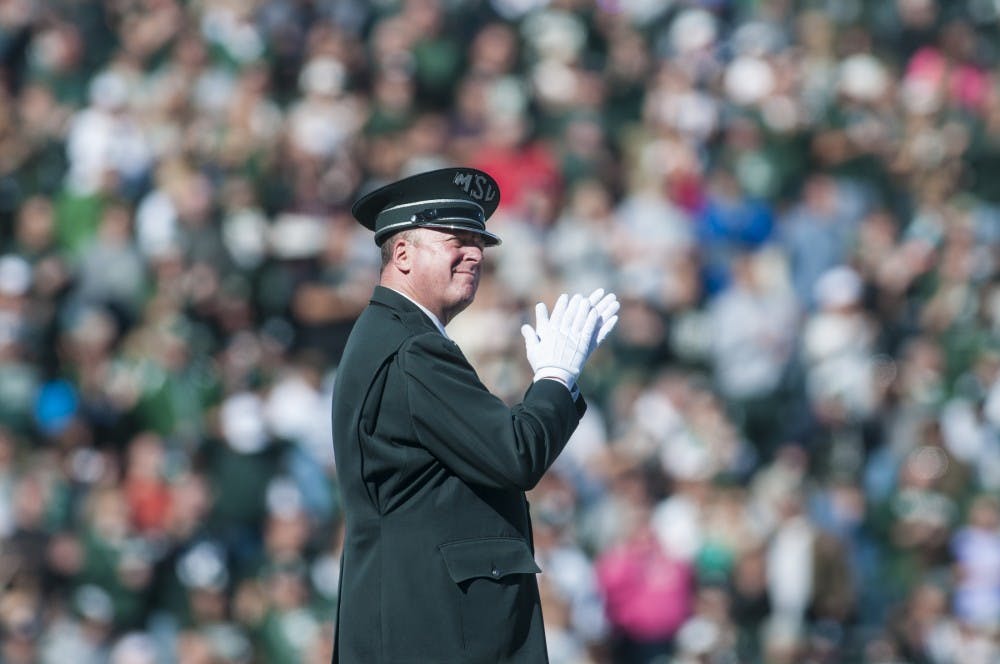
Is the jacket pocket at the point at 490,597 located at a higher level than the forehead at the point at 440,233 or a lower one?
lower

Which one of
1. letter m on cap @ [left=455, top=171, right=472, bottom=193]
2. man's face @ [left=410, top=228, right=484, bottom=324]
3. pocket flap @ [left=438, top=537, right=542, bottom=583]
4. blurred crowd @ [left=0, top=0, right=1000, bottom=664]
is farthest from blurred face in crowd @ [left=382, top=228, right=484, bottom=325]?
blurred crowd @ [left=0, top=0, right=1000, bottom=664]

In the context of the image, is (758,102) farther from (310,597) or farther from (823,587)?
Result: (310,597)

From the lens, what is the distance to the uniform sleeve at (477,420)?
4070 millimetres

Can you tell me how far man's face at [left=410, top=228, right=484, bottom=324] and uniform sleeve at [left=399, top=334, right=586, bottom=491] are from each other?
0.15 m

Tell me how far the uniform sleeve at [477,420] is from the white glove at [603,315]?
0.58 ft

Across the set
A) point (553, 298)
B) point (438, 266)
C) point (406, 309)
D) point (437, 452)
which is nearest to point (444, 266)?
point (438, 266)

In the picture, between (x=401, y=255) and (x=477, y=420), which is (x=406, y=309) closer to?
(x=401, y=255)

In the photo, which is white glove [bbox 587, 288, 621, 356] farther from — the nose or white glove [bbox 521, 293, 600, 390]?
the nose

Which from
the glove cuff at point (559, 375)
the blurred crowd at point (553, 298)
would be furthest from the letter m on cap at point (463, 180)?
the blurred crowd at point (553, 298)

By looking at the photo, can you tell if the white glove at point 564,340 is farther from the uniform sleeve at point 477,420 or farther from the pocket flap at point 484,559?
the pocket flap at point 484,559

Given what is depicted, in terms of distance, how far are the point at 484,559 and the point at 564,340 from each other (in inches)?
20.7

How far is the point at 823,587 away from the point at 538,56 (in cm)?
491

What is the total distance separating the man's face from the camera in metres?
4.35

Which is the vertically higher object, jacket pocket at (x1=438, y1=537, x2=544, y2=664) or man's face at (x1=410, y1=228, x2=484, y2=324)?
man's face at (x1=410, y1=228, x2=484, y2=324)
